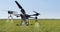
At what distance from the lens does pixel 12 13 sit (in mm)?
56219

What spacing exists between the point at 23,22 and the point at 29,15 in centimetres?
370

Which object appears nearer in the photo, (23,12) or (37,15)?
(23,12)

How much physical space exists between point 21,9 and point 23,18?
3372mm

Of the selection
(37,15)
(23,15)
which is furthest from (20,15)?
(37,15)

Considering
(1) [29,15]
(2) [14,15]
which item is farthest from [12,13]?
(1) [29,15]

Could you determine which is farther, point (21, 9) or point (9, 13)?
point (9, 13)

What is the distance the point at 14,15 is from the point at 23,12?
3077mm

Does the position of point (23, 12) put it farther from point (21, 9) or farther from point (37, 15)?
point (37, 15)

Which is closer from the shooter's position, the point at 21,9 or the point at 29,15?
the point at 21,9

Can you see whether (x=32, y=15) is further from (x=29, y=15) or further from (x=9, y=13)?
(x=9, y=13)

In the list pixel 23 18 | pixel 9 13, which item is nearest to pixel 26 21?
pixel 23 18

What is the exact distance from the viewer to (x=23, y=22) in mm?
55312

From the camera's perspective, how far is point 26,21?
56219mm

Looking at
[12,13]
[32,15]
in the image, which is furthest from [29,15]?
[12,13]
